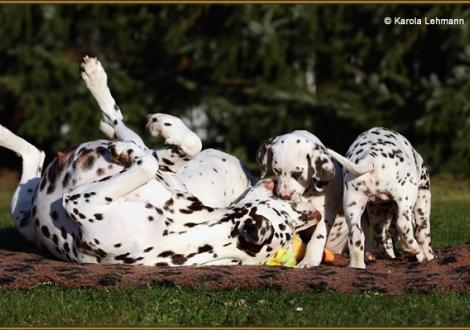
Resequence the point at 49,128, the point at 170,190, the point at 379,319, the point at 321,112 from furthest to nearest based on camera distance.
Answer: the point at 49,128
the point at 321,112
the point at 170,190
the point at 379,319

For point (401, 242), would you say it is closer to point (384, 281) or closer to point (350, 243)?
point (350, 243)

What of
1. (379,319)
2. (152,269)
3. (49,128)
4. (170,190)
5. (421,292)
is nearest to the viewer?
(379,319)

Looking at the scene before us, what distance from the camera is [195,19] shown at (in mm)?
17438

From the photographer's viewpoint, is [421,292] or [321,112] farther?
[321,112]

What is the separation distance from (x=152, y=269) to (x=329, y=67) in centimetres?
1052

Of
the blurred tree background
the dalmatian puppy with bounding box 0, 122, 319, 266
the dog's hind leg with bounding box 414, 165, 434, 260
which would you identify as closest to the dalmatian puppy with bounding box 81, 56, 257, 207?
the dalmatian puppy with bounding box 0, 122, 319, 266

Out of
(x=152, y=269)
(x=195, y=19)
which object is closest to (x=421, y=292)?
(x=152, y=269)

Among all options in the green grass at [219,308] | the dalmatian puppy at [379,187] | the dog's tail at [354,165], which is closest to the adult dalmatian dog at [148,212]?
the dalmatian puppy at [379,187]

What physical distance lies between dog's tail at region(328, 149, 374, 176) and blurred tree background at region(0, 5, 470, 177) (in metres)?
8.03

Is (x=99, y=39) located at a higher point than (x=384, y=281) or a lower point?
higher

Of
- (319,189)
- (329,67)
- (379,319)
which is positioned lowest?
(379,319)

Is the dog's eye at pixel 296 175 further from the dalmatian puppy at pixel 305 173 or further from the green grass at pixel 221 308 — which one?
the green grass at pixel 221 308

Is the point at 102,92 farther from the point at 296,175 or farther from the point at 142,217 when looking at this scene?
the point at 296,175

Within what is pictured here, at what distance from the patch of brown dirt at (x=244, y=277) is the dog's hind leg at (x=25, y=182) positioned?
95cm
